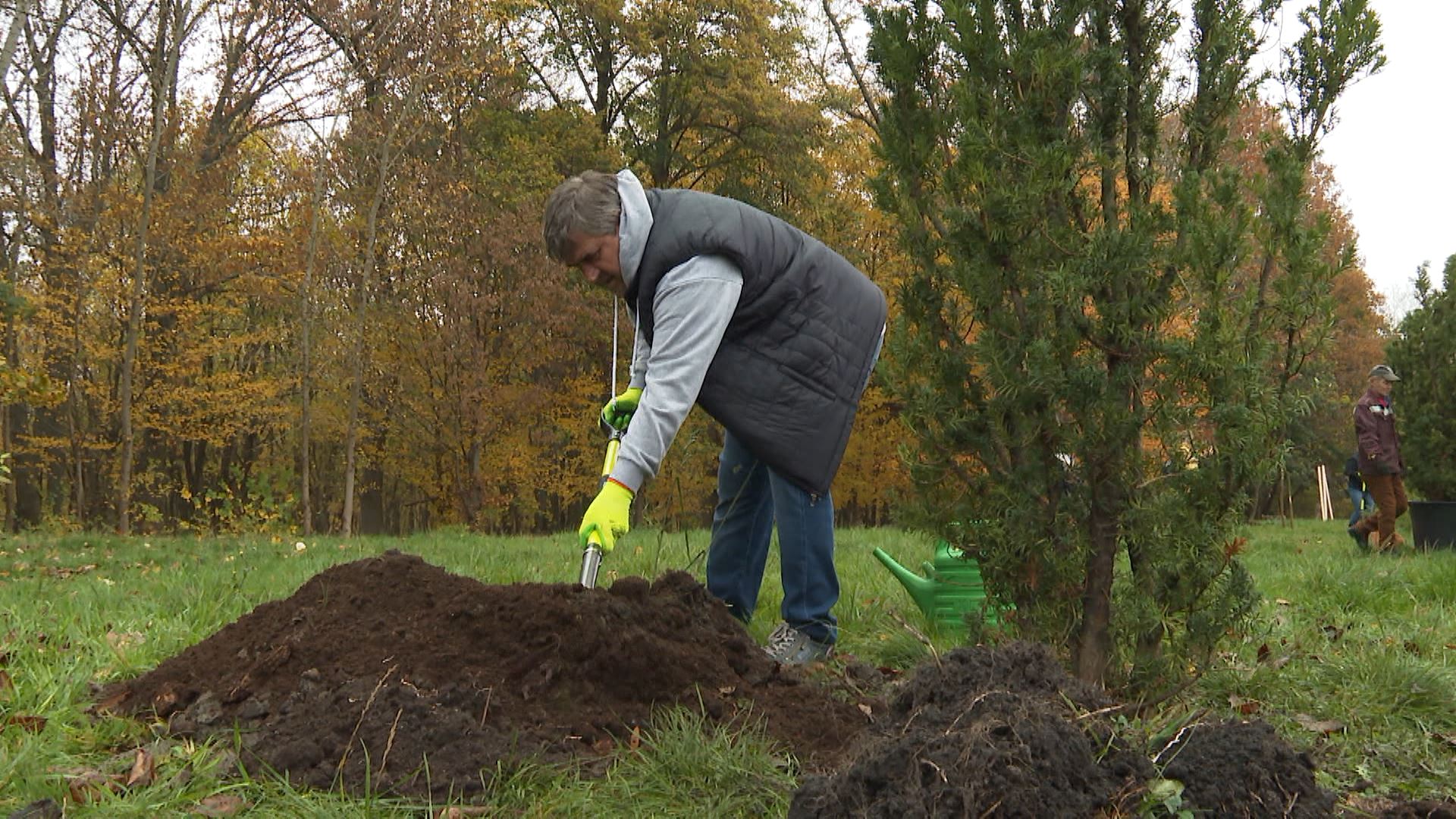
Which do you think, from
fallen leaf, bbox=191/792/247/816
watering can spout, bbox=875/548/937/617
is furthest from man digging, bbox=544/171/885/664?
fallen leaf, bbox=191/792/247/816

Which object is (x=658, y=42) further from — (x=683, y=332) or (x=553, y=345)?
(x=683, y=332)

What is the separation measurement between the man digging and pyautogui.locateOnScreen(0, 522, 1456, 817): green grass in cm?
42

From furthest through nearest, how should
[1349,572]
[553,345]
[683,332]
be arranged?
[553,345], [1349,572], [683,332]

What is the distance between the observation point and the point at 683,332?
126 inches

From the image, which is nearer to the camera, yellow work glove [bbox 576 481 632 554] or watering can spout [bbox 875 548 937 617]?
yellow work glove [bbox 576 481 632 554]

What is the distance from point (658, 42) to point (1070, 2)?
628 inches

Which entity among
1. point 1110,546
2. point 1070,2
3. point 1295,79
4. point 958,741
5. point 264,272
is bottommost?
point 958,741

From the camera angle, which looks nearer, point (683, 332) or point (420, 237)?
point (683, 332)

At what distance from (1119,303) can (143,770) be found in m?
2.73

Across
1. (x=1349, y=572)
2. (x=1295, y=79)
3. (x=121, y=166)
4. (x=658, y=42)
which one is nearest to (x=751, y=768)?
(x=1295, y=79)

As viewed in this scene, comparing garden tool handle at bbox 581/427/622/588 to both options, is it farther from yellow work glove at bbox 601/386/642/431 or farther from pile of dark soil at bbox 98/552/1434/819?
yellow work glove at bbox 601/386/642/431

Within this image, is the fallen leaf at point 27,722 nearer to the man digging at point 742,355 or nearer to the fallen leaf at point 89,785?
the fallen leaf at point 89,785

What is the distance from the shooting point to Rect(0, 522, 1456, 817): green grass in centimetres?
229

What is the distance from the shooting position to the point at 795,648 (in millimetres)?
3754
